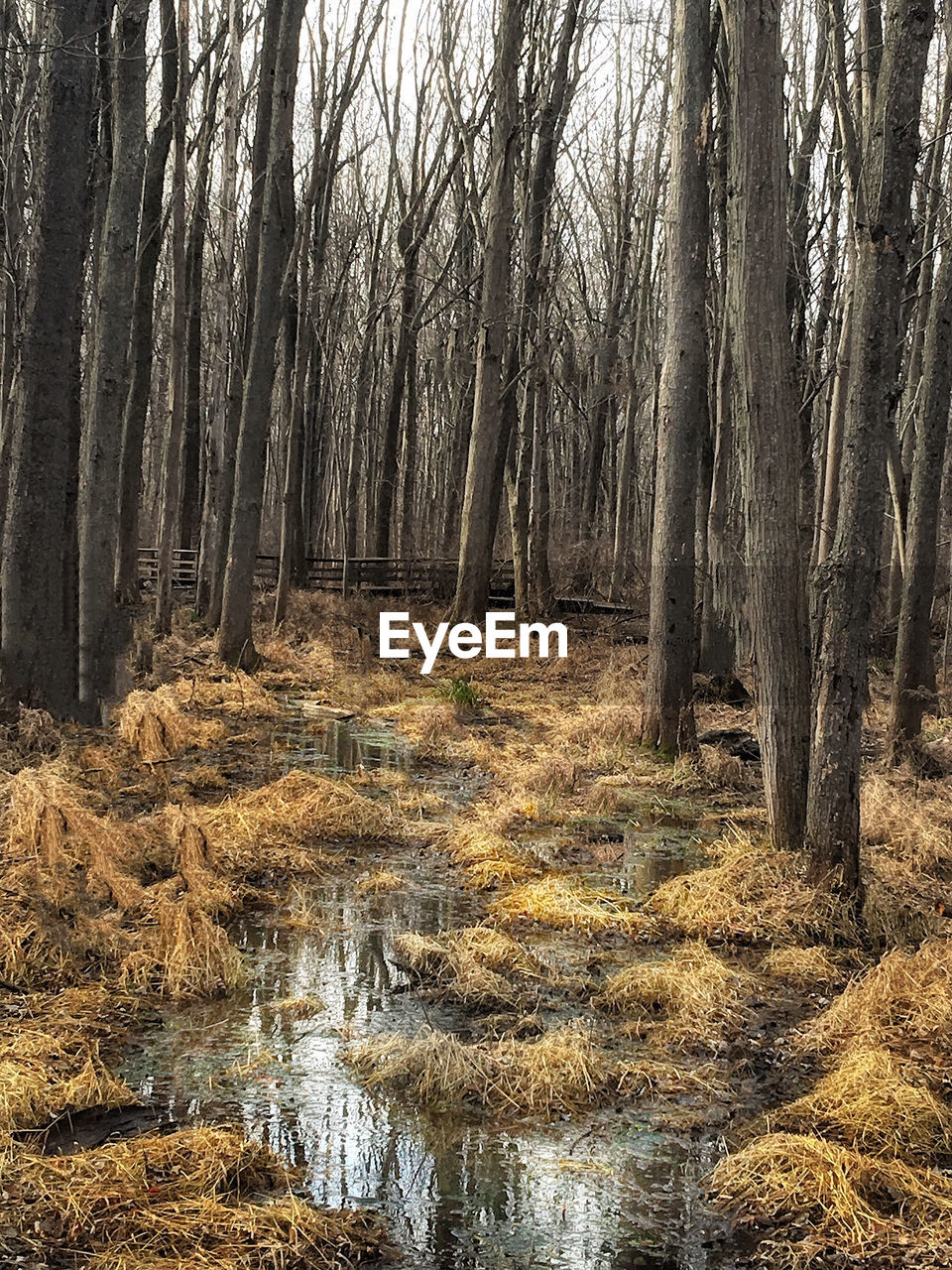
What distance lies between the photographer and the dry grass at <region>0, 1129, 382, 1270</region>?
310 centimetres

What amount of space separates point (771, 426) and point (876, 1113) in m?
4.33

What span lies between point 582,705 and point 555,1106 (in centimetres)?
945

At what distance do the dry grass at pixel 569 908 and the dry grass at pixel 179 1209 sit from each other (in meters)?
2.90

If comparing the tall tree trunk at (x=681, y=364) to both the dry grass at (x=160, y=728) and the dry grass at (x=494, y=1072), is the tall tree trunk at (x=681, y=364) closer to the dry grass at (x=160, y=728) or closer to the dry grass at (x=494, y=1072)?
the dry grass at (x=160, y=728)

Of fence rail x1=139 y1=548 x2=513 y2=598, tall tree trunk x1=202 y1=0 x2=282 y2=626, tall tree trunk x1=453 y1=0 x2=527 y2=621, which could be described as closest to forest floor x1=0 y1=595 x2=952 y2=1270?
tall tree trunk x1=202 y1=0 x2=282 y2=626

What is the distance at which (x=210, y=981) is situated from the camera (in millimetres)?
5070

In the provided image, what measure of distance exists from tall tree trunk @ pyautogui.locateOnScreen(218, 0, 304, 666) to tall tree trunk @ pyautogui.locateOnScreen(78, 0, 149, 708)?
3.80m

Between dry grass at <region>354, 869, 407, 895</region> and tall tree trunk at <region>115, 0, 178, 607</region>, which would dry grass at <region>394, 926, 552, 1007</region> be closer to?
dry grass at <region>354, 869, 407, 895</region>

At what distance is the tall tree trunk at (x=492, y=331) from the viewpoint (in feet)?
57.5

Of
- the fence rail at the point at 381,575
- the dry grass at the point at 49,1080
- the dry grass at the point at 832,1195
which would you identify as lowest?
the dry grass at the point at 832,1195

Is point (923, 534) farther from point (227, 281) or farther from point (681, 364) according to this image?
point (227, 281)

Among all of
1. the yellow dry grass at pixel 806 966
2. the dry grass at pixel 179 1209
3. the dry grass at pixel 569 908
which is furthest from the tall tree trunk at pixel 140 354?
the dry grass at pixel 179 1209

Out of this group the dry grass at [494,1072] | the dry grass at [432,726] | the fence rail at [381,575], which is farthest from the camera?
the fence rail at [381,575]

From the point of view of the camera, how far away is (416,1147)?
3.82 m
